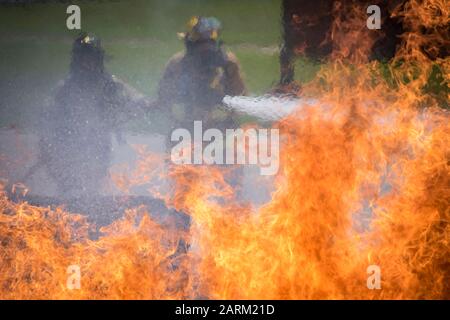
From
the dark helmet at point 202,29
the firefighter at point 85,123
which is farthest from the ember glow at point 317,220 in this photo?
the dark helmet at point 202,29

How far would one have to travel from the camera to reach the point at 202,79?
4727mm

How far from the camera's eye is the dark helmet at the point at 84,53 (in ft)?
15.9

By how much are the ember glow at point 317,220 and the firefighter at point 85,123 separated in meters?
0.37

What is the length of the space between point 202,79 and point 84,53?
1162 mm

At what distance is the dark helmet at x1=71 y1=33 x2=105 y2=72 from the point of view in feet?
15.9

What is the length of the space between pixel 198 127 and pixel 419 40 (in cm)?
210

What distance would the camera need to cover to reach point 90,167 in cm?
479

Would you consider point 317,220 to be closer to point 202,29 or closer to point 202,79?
point 202,79

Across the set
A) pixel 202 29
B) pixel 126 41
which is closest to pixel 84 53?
pixel 126 41

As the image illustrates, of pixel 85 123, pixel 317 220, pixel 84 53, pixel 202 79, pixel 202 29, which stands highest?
pixel 202 29

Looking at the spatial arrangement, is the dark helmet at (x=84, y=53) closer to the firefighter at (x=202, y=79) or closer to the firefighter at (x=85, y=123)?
the firefighter at (x=85, y=123)

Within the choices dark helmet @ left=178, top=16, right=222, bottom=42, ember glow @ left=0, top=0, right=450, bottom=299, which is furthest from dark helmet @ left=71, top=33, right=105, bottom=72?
ember glow @ left=0, top=0, right=450, bottom=299

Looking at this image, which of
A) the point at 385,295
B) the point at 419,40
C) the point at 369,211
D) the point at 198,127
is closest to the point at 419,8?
the point at 419,40

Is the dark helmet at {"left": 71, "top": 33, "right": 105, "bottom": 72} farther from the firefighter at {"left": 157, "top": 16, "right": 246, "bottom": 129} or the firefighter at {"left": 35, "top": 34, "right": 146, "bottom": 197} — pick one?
the firefighter at {"left": 157, "top": 16, "right": 246, "bottom": 129}
